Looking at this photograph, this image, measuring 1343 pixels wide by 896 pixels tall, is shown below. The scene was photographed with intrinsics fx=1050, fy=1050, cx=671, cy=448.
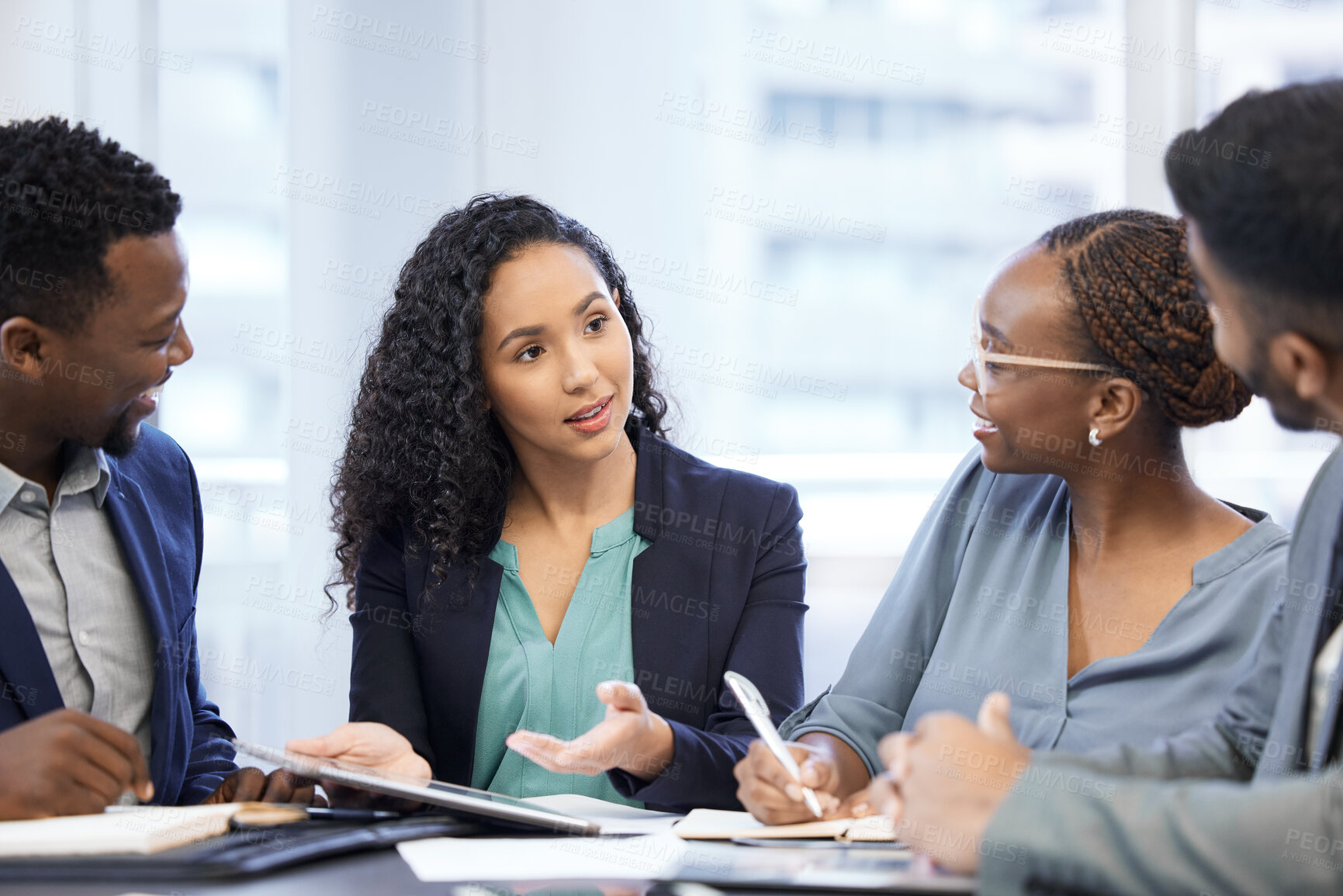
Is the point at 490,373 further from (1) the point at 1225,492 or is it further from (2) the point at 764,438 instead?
(1) the point at 1225,492

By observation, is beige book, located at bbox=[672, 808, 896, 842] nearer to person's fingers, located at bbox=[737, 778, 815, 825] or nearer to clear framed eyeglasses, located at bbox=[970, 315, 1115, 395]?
person's fingers, located at bbox=[737, 778, 815, 825]

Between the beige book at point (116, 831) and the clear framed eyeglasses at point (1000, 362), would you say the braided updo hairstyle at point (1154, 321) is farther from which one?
the beige book at point (116, 831)

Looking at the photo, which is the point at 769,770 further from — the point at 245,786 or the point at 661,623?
the point at 245,786

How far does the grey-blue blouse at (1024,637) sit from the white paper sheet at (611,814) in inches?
10.3

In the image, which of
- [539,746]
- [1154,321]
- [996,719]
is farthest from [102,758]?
[1154,321]

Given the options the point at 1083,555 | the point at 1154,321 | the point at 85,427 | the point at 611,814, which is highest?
the point at 1154,321

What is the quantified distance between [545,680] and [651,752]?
0.33 meters

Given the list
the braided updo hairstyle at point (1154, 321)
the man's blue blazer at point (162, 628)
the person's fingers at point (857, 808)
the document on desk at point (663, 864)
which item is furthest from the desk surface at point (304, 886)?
the braided updo hairstyle at point (1154, 321)

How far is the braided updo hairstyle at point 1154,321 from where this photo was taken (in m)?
1.43

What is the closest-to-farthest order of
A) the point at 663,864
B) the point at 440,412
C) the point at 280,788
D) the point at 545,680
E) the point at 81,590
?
the point at 663,864
the point at 280,788
the point at 81,590
the point at 545,680
the point at 440,412

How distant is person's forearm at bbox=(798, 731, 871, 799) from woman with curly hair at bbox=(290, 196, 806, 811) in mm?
140

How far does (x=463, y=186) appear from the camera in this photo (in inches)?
121

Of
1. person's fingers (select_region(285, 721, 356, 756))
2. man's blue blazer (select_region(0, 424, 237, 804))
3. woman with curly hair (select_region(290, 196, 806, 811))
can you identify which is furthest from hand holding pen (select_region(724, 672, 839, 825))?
man's blue blazer (select_region(0, 424, 237, 804))

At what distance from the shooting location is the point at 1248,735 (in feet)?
3.96
